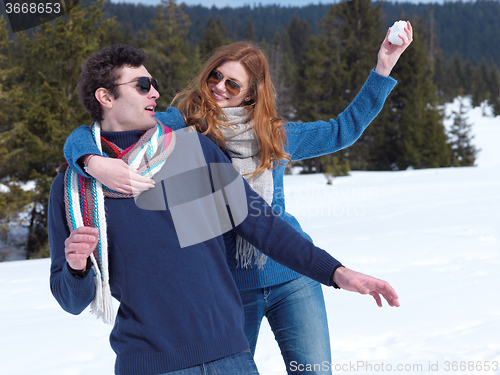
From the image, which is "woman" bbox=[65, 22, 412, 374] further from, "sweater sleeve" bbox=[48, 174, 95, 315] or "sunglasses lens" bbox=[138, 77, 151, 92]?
"sweater sleeve" bbox=[48, 174, 95, 315]

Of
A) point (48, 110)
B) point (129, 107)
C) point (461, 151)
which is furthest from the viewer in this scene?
point (461, 151)

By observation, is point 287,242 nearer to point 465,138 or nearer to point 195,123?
point 195,123

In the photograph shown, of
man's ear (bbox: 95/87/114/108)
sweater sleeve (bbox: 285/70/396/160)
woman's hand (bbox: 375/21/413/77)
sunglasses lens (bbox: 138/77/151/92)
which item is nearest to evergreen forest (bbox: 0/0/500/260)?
sweater sleeve (bbox: 285/70/396/160)

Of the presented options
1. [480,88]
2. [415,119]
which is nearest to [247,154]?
[415,119]

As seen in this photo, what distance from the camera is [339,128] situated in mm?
2436

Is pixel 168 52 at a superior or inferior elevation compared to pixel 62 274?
inferior

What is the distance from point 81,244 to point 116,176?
0.27 metres

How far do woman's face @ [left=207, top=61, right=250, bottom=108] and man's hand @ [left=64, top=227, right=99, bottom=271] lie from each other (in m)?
1.13

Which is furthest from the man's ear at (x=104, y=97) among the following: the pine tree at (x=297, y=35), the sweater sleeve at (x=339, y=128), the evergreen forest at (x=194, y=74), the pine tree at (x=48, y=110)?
the pine tree at (x=297, y=35)

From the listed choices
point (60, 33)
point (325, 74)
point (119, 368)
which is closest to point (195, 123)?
point (119, 368)

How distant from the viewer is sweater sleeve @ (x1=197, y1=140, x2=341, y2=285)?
1.64 m

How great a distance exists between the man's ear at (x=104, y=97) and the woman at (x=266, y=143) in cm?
14

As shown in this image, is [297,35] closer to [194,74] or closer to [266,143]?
[194,74]

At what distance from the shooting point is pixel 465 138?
29.8 meters
